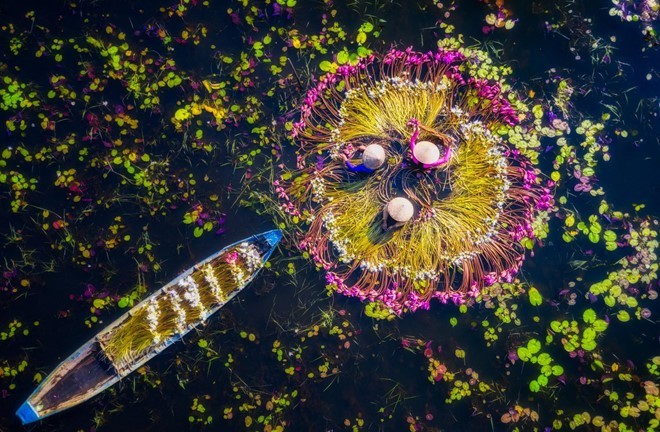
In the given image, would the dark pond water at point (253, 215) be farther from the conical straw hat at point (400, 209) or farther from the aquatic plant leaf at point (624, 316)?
the conical straw hat at point (400, 209)

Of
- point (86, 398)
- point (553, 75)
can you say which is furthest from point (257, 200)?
point (553, 75)

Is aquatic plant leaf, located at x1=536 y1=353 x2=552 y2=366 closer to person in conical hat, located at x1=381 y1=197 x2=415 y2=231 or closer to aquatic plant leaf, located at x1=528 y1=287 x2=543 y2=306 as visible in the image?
aquatic plant leaf, located at x1=528 y1=287 x2=543 y2=306

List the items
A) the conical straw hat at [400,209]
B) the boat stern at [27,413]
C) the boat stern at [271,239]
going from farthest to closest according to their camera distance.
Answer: the boat stern at [271,239]
the boat stern at [27,413]
the conical straw hat at [400,209]

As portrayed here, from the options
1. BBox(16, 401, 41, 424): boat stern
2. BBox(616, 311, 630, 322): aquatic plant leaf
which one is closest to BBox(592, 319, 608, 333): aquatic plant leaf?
BBox(616, 311, 630, 322): aquatic plant leaf

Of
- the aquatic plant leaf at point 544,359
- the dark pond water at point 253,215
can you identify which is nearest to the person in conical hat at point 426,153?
the dark pond water at point 253,215

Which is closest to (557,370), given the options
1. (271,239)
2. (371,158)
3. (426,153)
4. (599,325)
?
(599,325)

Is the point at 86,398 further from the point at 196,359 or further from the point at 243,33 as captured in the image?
the point at 243,33
